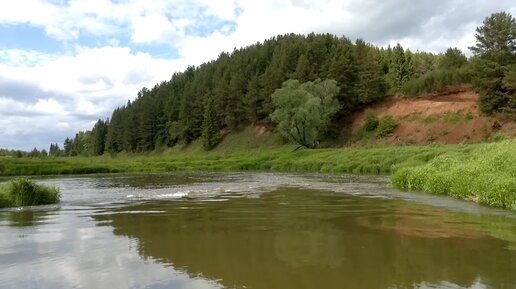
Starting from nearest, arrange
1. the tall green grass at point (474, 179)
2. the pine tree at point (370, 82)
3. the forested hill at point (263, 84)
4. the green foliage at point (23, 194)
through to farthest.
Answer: the tall green grass at point (474, 179) → the green foliage at point (23, 194) → the pine tree at point (370, 82) → the forested hill at point (263, 84)

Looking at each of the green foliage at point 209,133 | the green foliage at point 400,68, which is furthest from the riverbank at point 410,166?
the green foliage at point 400,68

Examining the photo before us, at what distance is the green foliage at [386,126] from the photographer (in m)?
80.0

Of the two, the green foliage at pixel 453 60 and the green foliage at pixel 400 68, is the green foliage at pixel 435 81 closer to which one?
the green foliage at pixel 453 60

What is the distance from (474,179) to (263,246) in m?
14.8

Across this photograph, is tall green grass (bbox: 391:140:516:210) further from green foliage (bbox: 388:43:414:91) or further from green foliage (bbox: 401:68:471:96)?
green foliage (bbox: 388:43:414:91)

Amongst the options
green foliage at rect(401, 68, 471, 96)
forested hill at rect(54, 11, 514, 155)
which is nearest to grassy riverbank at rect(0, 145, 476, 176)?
forested hill at rect(54, 11, 514, 155)

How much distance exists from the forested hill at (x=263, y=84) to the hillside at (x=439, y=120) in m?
2.26

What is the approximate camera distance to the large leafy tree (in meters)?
64.8

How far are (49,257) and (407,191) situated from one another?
70.0 feet

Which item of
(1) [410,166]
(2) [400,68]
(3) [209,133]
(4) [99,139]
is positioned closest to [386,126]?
(1) [410,166]

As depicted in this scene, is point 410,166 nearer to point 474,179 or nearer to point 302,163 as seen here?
point 474,179

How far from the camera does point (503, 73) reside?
64875mm

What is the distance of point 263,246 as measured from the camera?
1242 centimetres

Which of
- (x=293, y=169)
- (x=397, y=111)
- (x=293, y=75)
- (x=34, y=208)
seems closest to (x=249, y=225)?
(x=34, y=208)
